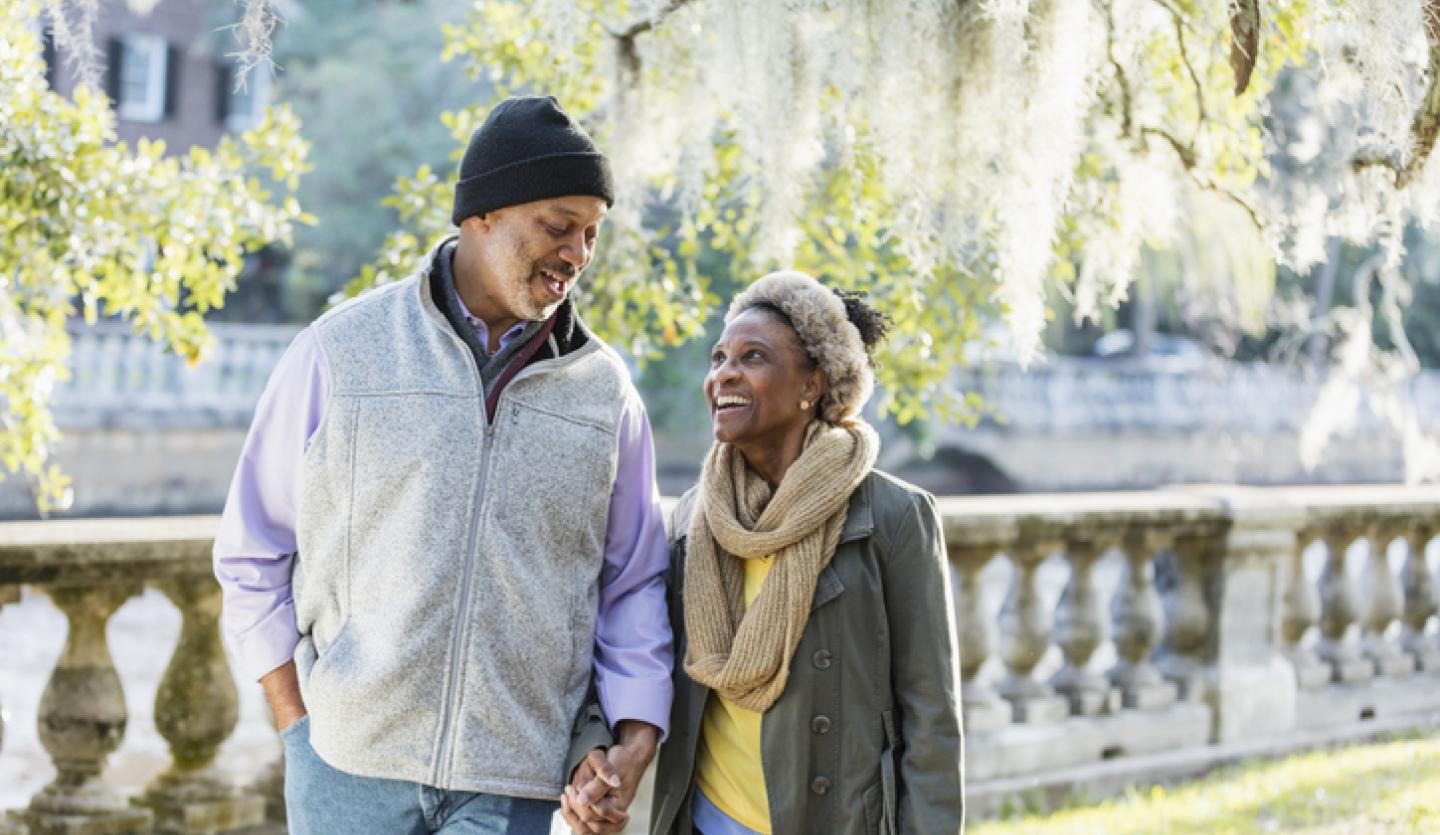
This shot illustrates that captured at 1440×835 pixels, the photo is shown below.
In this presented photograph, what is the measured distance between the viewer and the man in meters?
2.47

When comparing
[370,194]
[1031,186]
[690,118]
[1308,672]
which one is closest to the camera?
[1031,186]

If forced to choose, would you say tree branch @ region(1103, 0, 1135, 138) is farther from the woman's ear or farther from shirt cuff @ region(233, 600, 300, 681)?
shirt cuff @ region(233, 600, 300, 681)

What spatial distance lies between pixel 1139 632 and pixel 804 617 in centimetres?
338

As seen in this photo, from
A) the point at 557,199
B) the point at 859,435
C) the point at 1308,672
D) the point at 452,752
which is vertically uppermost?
the point at 557,199

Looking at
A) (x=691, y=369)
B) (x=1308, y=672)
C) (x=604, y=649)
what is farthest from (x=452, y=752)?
(x=691, y=369)

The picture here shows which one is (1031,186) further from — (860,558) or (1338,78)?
(860,558)

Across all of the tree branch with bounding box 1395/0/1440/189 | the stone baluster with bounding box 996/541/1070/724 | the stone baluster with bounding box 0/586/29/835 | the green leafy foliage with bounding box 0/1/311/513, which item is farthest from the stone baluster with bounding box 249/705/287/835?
the tree branch with bounding box 1395/0/1440/189

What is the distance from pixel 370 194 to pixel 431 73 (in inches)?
89.5

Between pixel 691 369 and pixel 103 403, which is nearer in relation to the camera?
pixel 103 403

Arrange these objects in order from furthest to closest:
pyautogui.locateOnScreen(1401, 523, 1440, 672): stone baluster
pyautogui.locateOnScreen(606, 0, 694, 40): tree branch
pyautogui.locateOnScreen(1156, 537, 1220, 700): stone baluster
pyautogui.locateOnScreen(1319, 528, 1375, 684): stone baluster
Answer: pyautogui.locateOnScreen(1401, 523, 1440, 672): stone baluster
pyautogui.locateOnScreen(1319, 528, 1375, 684): stone baluster
pyautogui.locateOnScreen(1156, 537, 1220, 700): stone baluster
pyautogui.locateOnScreen(606, 0, 694, 40): tree branch

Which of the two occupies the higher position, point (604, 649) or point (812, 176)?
point (812, 176)

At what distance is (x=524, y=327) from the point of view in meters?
2.70

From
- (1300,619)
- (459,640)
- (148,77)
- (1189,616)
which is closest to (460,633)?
(459,640)

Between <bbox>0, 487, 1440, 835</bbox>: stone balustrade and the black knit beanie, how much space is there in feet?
6.16
